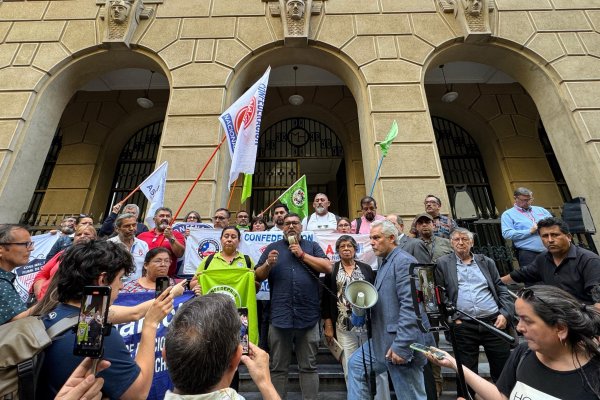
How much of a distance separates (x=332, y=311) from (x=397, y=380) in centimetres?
111

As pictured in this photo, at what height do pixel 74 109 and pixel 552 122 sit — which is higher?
pixel 74 109

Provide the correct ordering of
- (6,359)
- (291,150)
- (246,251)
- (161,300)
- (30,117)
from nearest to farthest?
1. (6,359)
2. (161,300)
3. (246,251)
4. (30,117)
5. (291,150)

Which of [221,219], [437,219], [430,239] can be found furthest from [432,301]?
[221,219]

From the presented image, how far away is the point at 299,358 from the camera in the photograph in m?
3.58

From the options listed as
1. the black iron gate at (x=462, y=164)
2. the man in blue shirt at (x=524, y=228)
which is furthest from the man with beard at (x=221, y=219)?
the black iron gate at (x=462, y=164)

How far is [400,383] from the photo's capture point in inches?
113

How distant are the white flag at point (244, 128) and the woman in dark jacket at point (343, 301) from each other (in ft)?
9.45

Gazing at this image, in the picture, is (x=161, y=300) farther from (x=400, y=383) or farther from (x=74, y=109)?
(x=74, y=109)

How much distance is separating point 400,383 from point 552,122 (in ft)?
26.9

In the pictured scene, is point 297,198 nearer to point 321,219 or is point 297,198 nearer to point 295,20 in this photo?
point 321,219

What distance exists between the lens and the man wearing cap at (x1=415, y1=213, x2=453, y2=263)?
4410 mm

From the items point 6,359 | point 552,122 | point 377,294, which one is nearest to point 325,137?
point 552,122

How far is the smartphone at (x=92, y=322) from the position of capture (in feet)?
4.48

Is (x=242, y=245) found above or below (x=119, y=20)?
below
